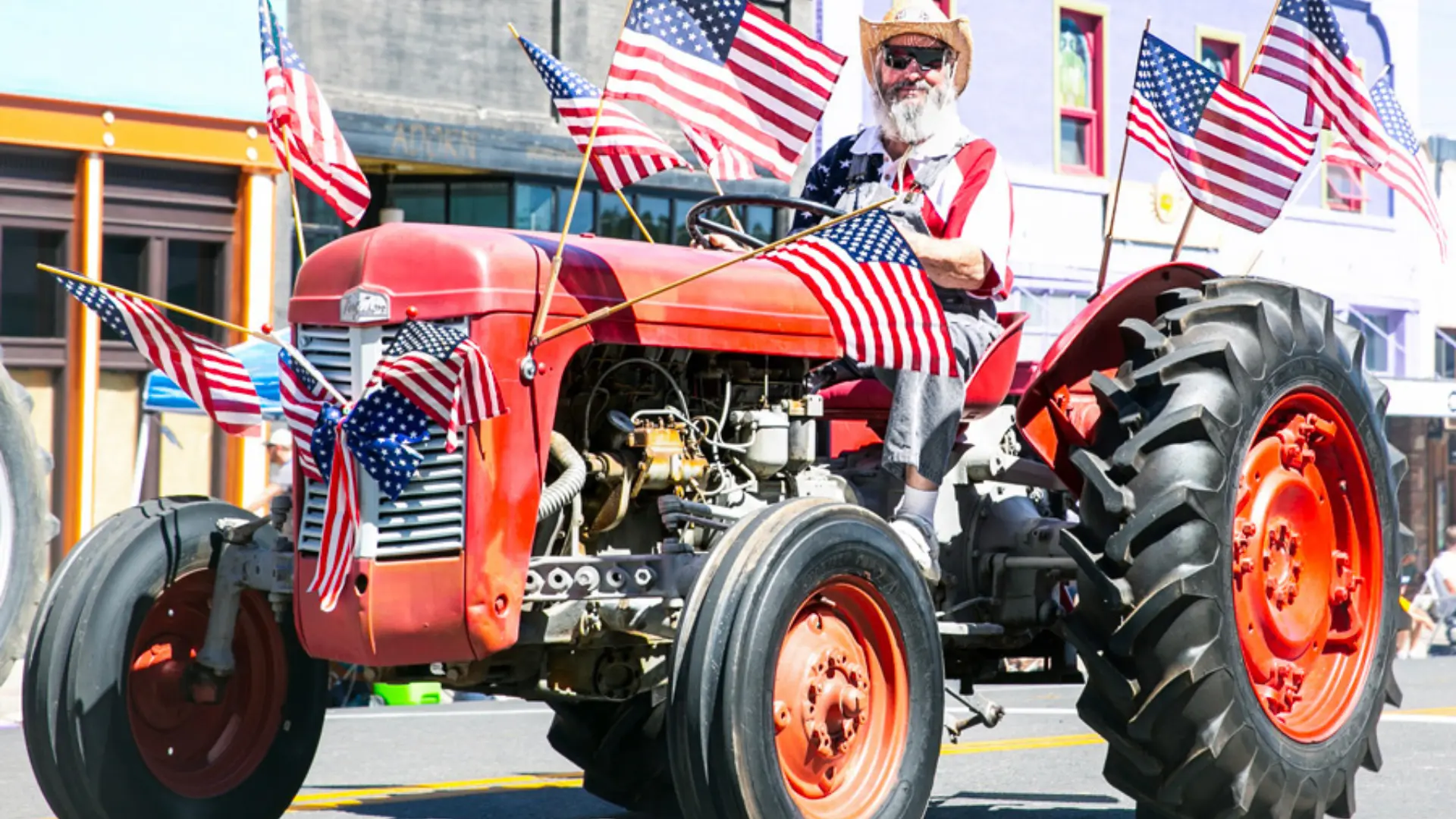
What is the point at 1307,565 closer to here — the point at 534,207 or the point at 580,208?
the point at 534,207

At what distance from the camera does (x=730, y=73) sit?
22.4 feet

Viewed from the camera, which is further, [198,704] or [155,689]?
[198,704]

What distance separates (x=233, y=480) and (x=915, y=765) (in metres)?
12.5

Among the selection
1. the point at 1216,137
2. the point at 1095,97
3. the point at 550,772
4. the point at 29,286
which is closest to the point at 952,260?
the point at 1216,137

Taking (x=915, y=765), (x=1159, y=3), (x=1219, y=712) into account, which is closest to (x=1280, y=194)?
(x=1219, y=712)

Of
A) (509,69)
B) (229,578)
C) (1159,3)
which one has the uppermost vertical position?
(1159,3)

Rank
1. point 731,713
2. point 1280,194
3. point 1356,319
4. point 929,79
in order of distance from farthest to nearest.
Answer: point 1356,319
point 1280,194
point 929,79
point 731,713

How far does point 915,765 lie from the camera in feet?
19.2

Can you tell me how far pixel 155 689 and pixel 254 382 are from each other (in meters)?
4.91

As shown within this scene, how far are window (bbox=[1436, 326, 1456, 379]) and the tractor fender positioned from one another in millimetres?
25089

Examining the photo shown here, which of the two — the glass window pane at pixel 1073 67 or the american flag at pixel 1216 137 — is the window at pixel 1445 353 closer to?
the glass window pane at pixel 1073 67

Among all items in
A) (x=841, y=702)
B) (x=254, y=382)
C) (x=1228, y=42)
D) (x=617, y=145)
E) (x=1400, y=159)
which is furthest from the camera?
(x=1228, y=42)

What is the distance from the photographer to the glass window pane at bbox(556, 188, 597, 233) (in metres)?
20.7

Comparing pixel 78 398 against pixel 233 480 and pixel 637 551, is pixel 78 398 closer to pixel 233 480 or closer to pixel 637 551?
pixel 233 480
